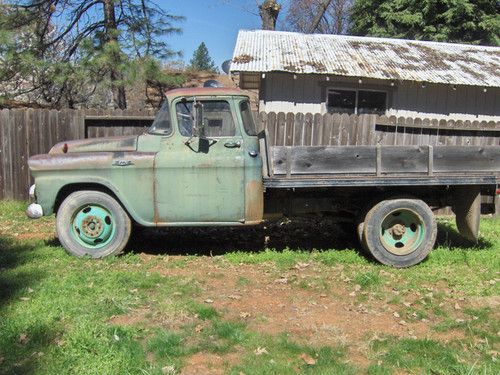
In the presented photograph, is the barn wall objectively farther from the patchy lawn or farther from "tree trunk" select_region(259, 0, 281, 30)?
"tree trunk" select_region(259, 0, 281, 30)

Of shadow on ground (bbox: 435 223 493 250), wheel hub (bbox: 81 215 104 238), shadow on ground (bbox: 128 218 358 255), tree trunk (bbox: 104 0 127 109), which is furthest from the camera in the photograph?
tree trunk (bbox: 104 0 127 109)

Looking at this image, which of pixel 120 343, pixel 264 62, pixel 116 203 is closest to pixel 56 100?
pixel 264 62

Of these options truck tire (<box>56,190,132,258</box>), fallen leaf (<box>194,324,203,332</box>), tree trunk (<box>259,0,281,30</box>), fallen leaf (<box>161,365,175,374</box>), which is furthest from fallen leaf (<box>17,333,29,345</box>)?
tree trunk (<box>259,0,281,30</box>)

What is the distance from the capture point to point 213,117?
21.4 ft

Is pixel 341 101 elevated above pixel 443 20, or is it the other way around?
pixel 443 20

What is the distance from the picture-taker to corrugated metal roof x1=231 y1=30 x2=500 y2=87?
12.7 m

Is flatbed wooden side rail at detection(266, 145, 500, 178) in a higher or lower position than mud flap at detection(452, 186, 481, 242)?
higher

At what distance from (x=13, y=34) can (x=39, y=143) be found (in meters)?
3.76

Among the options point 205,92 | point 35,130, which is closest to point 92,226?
point 205,92

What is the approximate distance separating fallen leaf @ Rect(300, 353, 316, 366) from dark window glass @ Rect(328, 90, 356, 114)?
9978 millimetres

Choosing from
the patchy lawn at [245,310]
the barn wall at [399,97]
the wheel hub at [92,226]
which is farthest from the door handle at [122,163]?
the barn wall at [399,97]

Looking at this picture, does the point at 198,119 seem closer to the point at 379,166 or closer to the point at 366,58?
the point at 379,166

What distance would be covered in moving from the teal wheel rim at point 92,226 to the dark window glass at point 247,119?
2052mm

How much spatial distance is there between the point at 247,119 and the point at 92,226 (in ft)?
7.92
